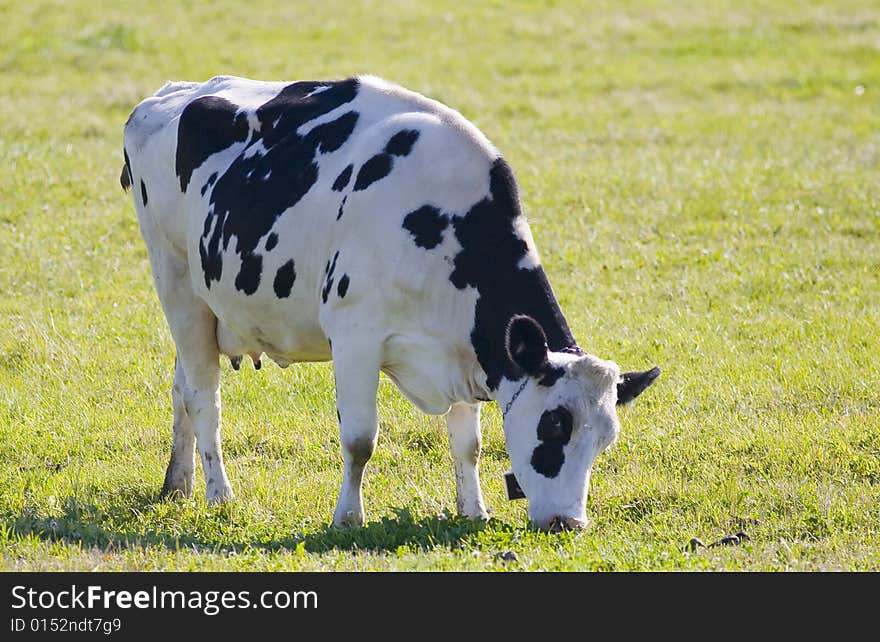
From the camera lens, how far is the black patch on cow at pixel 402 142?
8195 mm

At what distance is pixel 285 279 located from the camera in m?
8.54

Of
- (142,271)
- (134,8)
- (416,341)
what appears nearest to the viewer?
(416,341)

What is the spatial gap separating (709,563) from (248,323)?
3390 mm

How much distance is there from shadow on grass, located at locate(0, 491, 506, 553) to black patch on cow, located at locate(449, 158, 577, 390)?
889mm

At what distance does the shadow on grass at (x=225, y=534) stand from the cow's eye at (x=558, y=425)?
0.78 m

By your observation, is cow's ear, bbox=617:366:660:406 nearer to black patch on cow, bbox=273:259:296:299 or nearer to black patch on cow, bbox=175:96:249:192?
black patch on cow, bbox=273:259:296:299

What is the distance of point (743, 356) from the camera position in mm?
11594

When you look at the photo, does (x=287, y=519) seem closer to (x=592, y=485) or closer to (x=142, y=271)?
(x=592, y=485)

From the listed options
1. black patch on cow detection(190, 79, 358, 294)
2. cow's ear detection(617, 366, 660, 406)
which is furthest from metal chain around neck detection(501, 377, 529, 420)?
black patch on cow detection(190, 79, 358, 294)

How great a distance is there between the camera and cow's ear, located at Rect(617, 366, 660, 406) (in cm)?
742

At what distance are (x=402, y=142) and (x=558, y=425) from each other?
2049 mm

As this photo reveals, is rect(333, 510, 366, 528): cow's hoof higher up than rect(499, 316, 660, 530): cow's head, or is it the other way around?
rect(499, 316, 660, 530): cow's head
